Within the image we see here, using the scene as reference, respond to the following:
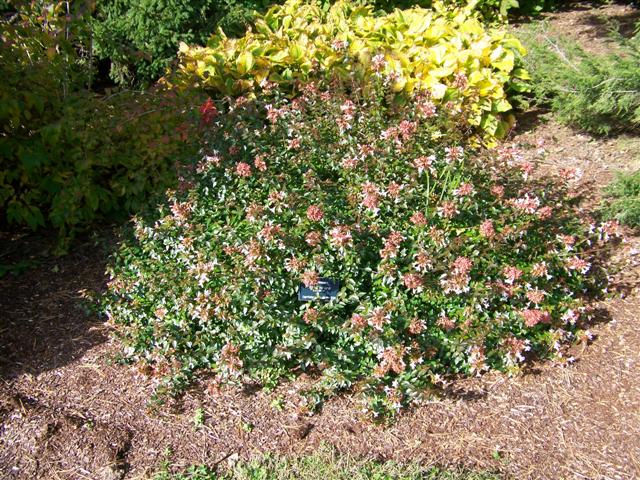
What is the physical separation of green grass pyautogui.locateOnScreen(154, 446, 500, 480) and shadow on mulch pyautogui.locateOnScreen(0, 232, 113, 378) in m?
1.10

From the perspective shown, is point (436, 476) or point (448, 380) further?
point (448, 380)

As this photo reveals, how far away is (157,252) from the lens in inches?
145

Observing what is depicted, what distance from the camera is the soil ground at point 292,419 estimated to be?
9.69 ft

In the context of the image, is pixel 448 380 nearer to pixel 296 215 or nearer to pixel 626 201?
pixel 296 215

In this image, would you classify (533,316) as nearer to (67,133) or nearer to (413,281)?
(413,281)

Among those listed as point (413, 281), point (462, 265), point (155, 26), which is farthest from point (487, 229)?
Result: point (155, 26)

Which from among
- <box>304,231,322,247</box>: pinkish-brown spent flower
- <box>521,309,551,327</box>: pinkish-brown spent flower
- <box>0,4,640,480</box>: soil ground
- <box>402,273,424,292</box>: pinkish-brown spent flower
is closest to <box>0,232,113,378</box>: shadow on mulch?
<box>0,4,640,480</box>: soil ground

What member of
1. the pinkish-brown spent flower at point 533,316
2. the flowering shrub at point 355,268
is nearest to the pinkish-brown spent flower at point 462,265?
the flowering shrub at point 355,268

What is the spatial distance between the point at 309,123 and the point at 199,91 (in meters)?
1.43

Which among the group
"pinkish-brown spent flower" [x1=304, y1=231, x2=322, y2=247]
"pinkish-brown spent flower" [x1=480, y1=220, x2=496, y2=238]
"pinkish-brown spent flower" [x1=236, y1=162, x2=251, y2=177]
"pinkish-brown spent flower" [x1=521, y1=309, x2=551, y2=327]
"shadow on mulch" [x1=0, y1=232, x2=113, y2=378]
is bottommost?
"shadow on mulch" [x1=0, y1=232, x2=113, y2=378]

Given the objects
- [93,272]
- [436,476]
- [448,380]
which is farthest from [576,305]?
[93,272]

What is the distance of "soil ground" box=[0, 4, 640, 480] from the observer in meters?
2.95

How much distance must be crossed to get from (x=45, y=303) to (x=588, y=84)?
3.99m

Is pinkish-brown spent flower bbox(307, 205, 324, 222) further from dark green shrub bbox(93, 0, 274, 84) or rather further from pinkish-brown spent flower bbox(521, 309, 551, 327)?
dark green shrub bbox(93, 0, 274, 84)
